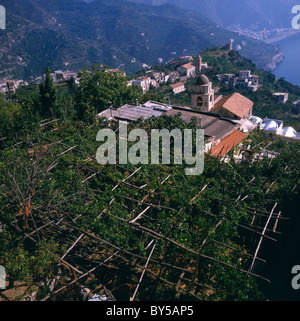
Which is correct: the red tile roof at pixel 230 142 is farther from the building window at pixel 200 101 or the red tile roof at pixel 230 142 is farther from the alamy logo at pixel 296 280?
the building window at pixel 200 101

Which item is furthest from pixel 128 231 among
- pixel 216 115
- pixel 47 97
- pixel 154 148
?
pixel 216 115

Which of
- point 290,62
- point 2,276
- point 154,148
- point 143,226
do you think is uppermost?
point 154,148

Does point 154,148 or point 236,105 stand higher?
point 154,148

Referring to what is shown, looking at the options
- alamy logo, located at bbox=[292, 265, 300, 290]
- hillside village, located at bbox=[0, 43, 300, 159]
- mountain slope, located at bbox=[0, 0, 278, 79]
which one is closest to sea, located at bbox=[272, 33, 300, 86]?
mountain slope, located at bbox=[0, 0, 278, 79]

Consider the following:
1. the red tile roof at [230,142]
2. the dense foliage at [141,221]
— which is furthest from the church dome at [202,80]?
the dense foliage at [141,221]

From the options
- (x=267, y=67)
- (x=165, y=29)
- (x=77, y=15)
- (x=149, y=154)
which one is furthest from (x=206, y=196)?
(x=77, y=15)

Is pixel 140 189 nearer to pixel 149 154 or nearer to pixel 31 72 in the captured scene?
pixel 149 154

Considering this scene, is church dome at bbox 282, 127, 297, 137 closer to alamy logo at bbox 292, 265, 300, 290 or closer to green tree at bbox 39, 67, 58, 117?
green tree at bbox 39, 67, 58, 117

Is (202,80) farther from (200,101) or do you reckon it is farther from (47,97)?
(47,97)
